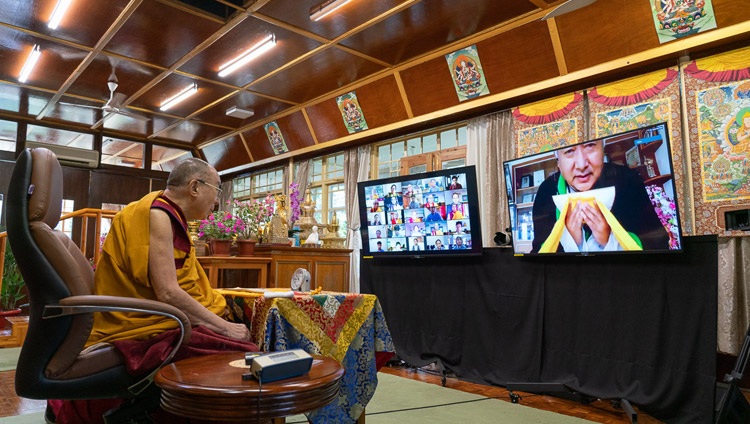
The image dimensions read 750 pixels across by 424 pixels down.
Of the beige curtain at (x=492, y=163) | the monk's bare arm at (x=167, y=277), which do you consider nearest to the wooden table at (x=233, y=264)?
the monk's bare arm at (x=167, y=277)

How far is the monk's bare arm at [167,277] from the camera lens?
1.67 meters

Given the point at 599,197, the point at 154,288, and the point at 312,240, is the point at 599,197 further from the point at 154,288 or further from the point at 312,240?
the point at 154,288

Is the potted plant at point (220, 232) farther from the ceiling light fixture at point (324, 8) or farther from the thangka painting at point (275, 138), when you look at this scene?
the thangka painting at point (275, 138)

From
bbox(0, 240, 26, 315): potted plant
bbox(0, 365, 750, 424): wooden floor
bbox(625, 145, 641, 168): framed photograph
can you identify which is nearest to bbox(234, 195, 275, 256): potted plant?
bbox(0, 365, 750, 424): wooden floor

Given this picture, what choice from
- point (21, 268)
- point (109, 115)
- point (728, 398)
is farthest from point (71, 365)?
point (109, 115)

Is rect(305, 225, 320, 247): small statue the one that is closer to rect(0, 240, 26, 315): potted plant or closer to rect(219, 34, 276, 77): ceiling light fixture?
rect(219, 34, 276, 77): ceiling light fixture

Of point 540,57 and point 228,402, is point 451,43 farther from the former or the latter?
point 228,402

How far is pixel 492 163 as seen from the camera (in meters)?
4.98

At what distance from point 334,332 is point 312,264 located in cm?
225

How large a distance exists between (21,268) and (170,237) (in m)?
0.45

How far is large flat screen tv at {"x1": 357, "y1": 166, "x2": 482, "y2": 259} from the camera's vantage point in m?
4.00

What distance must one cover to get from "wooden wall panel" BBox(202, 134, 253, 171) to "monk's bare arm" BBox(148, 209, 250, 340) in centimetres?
668

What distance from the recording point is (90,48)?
5.10m

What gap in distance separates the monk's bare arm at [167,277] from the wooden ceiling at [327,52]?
3.03 meters
